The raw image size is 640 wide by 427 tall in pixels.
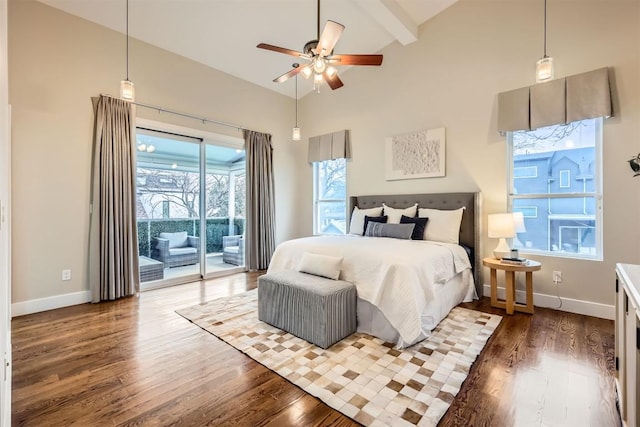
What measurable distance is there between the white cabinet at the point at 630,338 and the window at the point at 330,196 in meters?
3.95

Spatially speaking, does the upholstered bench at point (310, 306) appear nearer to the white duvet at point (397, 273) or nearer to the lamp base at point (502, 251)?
the white duvet at point (397, 273)

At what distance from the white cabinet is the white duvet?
111cm

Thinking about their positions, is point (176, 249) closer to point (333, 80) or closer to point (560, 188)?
point (333, 80)

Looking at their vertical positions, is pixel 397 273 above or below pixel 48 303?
above

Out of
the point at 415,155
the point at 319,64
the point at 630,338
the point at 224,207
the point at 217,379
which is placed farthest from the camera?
the point at 224,207

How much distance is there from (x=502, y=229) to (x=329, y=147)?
3144mm

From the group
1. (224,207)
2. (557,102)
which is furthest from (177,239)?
(557,102)

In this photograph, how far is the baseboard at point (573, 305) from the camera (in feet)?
9.38

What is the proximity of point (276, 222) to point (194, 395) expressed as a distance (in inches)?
154

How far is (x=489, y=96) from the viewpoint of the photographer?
11.6 ft

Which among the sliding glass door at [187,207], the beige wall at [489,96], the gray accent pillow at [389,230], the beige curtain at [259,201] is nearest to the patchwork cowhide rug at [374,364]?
the gray accent pillow at [389,230]

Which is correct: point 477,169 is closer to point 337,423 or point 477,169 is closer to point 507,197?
point 507,197

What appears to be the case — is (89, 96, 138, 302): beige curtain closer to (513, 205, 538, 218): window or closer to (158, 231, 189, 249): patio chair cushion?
(158, 231, 189, 249): patio chair cushion

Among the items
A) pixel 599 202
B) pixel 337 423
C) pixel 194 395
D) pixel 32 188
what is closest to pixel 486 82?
pixel 599 202
